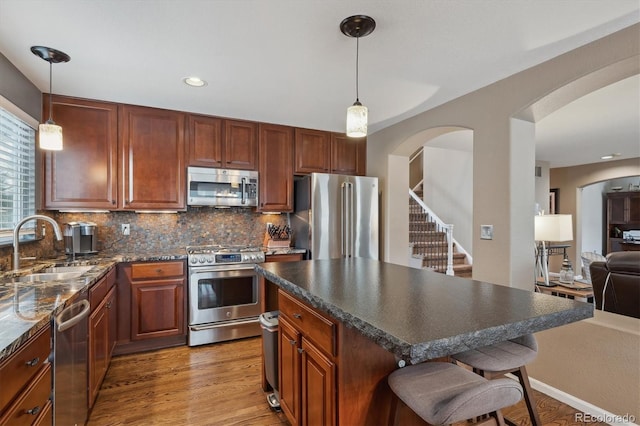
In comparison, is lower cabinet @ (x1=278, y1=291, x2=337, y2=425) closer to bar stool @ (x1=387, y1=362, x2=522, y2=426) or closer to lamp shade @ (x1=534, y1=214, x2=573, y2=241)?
bar stool @ (x1=387, y1=362, x2=522, y2=426)

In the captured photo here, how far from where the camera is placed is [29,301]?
1.46 meters

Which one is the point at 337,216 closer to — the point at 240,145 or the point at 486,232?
the point at 240,145

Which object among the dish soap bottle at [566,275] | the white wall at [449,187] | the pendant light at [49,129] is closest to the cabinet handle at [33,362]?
the pendant light at [49,129]

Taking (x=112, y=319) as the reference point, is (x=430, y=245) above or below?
above

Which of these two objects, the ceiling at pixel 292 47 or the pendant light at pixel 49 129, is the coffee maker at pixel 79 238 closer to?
the pendant light at pixel 49 129

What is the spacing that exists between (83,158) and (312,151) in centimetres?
238

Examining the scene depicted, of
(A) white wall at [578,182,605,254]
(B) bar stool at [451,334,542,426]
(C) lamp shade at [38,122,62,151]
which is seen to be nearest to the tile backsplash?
(C) lamp shade at [38,122,62,151]

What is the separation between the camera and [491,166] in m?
2.64

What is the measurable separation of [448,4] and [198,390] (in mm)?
2958

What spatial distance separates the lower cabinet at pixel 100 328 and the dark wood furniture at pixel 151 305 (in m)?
0.15

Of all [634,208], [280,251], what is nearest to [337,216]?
[280,251]

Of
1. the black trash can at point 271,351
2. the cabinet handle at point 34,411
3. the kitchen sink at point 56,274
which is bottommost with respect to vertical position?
the black trash can at point 271,351

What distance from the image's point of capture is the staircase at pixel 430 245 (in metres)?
5.57

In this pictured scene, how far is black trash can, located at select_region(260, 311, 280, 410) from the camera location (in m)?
2.08
